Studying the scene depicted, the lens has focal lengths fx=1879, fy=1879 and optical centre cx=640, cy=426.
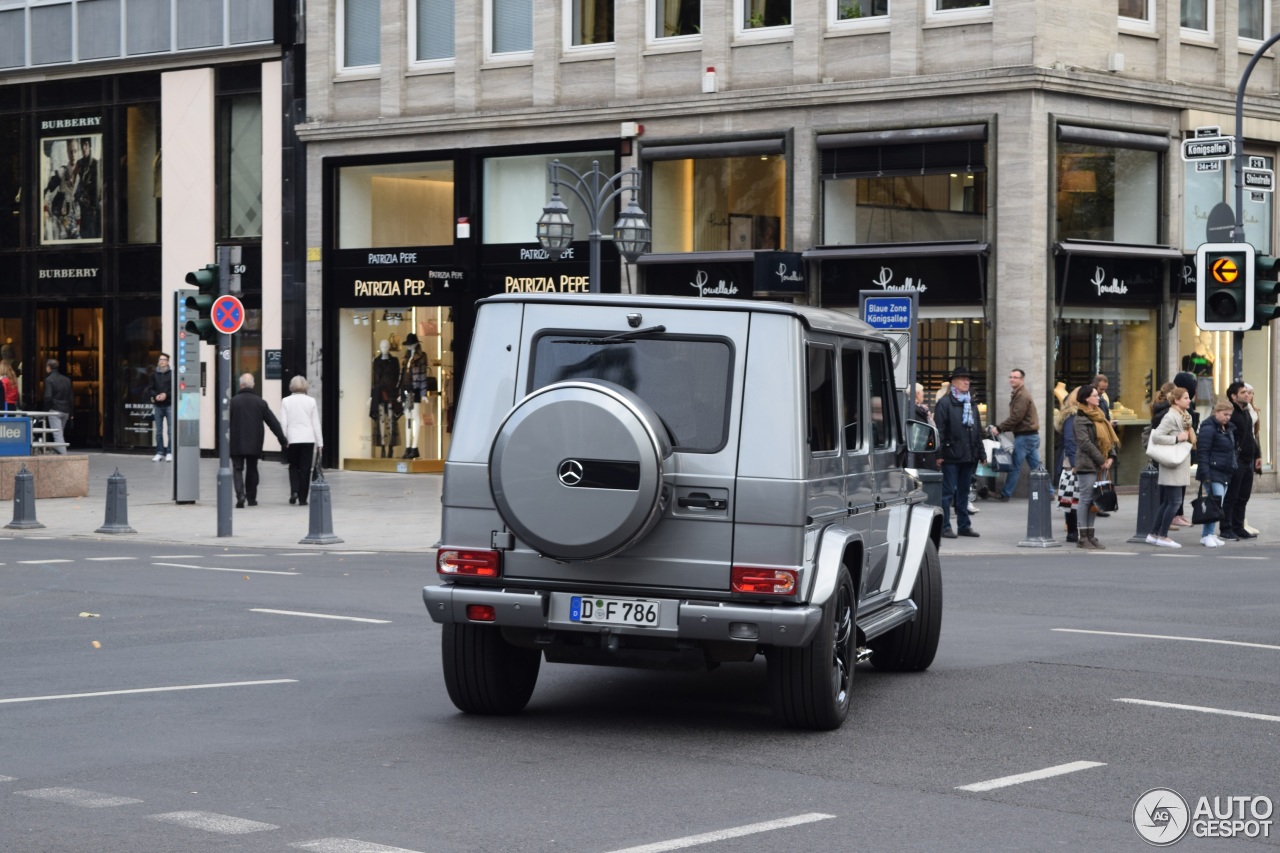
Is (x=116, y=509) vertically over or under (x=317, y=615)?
over

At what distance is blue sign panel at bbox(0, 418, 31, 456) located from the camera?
26281 mm

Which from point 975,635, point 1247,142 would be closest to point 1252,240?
point 1247,142

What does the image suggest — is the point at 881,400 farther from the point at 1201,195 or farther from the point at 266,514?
the point at 1201,195

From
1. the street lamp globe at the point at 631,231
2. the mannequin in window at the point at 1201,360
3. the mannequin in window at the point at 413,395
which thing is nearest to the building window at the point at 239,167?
the mannequin in window at the point at 413,395

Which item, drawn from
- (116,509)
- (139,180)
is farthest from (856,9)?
(139,180)

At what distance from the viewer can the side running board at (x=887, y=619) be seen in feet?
31.6

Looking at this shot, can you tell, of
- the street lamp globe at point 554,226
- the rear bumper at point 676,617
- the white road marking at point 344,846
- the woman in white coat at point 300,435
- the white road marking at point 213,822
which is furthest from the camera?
the woman in white coat at point 300,435

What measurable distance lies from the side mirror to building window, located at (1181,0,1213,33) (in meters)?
19.6

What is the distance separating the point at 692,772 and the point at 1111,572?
10688mm

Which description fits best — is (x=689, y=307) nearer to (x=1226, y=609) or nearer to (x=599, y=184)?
(x=1226, y=609)

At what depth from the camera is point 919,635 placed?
424 inches

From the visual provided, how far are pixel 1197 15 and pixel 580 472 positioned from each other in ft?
77.4

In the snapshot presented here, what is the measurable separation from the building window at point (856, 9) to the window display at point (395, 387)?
8.73 metres

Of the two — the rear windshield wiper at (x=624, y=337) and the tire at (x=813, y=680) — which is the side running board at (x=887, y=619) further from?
the rear windshield wiper at (x=624, y=337)
